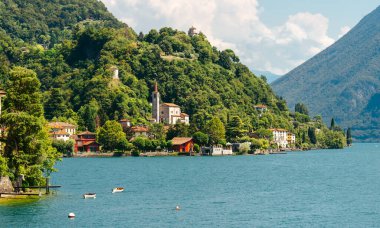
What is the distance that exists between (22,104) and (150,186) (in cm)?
2470

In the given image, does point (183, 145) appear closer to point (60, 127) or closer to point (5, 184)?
point (60, 127)

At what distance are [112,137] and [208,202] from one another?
114m

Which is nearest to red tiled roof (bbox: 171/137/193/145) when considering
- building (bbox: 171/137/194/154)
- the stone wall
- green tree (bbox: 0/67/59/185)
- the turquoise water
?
building (bbox: 171/137/194/154)

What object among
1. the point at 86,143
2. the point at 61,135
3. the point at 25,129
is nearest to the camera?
the point at 25,129

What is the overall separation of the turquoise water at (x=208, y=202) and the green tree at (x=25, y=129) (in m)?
4.37

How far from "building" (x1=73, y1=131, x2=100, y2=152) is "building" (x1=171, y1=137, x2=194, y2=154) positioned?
20.9m

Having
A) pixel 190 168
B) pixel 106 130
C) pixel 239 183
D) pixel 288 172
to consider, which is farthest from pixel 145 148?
pixel 239 183

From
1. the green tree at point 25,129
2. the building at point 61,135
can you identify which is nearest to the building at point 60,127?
the building at point 61,135

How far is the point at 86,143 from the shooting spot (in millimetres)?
196000

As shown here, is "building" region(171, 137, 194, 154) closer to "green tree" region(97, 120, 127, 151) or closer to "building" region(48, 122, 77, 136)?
"green tree" region(97, 120, 127, 151)

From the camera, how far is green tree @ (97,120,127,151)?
7382 inches

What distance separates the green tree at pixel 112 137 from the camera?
18750 cm

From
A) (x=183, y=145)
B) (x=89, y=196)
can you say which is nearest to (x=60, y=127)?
(x=183, y=145)

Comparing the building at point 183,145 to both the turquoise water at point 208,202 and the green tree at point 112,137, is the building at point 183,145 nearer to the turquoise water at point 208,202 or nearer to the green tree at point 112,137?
the green tree at point 112,137
